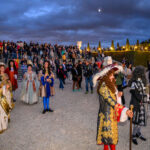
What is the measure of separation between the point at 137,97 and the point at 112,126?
49.9 inches

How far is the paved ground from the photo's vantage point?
370 cm

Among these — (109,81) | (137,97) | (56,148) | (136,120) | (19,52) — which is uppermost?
(19,52)

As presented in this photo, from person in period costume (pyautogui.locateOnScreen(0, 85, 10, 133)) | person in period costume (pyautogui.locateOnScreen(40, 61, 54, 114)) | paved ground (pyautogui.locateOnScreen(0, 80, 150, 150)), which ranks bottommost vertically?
paved ground (pyautogui.locateOnScreen(0, 80, 150, 150))

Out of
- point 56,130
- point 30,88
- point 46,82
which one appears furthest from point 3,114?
point 30,88

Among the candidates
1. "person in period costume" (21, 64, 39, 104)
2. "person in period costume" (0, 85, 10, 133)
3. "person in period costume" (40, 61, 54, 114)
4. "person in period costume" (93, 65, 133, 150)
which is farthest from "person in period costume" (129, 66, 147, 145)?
"person in period costume" (21, 64, 39, 104)

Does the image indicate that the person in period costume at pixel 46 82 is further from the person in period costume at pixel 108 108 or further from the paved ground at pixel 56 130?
the person in period costume at pixel 108 108

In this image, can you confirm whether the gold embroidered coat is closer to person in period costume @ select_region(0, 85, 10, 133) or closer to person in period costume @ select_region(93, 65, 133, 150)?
person in period costume @ select_region(93, 65, 133, 150)

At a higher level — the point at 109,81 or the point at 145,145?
the point at 109,81

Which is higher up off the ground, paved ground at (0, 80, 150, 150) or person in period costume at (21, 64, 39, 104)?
person in period costume at (21, 64, 39, 104)

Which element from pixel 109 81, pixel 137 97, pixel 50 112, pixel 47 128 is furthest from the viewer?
pixel 50 112

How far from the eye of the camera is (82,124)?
4.83 m

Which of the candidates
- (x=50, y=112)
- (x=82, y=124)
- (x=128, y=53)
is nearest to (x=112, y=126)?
(x=82, y=124)

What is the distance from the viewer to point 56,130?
14.7 feet

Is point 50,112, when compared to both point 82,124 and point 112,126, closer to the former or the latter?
point 82,124
